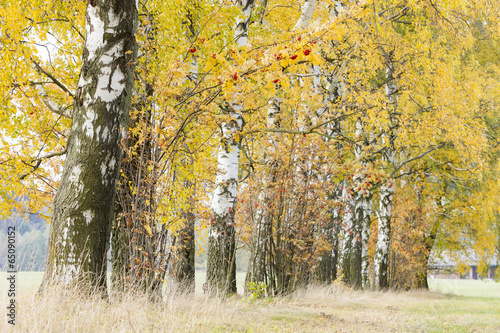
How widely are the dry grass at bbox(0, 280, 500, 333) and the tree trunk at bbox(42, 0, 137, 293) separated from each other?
0.39 meters

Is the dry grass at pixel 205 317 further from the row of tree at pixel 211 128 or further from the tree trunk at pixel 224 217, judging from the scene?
the tree trunk at pixel 224 217

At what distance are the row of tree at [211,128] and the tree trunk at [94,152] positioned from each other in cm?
1

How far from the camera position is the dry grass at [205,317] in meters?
3.22

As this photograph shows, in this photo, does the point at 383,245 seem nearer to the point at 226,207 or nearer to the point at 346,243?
the point at 346,243

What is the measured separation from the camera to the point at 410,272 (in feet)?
54.3

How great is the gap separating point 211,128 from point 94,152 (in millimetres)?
1881

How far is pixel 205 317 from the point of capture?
4375 mm

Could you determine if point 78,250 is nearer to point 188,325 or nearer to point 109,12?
point 188,325

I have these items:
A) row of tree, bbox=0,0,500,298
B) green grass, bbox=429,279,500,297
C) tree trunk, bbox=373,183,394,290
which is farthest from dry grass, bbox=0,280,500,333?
green grass, bbox=429,279,500,297

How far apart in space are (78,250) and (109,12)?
2.45m

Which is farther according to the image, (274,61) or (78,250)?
(78,250)

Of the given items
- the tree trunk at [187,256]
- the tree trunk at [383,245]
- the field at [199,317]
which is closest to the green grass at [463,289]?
the tree trunk at [383,245]

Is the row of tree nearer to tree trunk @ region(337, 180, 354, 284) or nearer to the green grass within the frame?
tree trunk @ region(337, 180, 354, 284)

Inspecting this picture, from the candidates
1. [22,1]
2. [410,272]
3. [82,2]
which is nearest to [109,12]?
[82,2]
